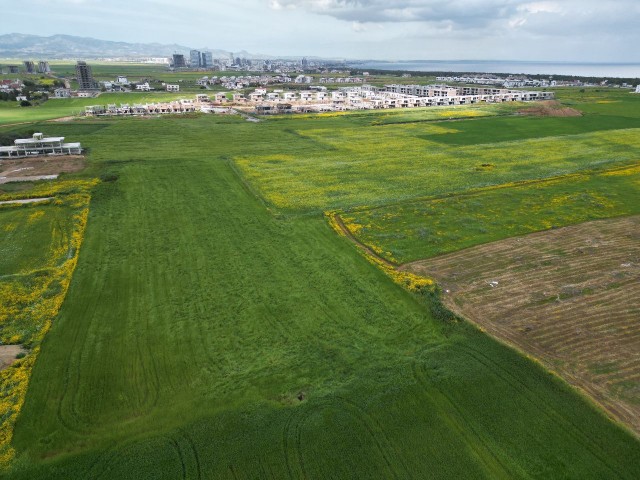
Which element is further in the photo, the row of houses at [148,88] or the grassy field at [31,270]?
the row of houses at [148,88]

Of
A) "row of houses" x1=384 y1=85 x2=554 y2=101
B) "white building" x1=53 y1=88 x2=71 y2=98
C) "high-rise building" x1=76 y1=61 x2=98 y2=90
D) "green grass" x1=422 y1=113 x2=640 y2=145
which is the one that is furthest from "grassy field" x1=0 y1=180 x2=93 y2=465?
"high-rise building" x1=76 y1=61 x2=98 y2=90

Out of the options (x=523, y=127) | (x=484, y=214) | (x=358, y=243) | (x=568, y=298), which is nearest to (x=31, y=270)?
(x=358, y=243)

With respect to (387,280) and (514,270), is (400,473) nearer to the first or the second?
(387,280)

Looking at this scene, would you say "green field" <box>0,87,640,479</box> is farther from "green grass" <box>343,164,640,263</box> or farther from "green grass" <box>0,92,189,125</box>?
"green grass" <box>0,92,189,125</box>

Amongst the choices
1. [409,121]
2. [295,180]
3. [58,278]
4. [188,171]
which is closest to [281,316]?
[58,278]

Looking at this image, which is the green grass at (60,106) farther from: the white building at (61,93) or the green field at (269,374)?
the green field at (269,374)

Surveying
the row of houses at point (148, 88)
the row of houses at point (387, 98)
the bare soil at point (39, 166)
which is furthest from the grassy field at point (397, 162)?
the row of houses at point (148, 88)
